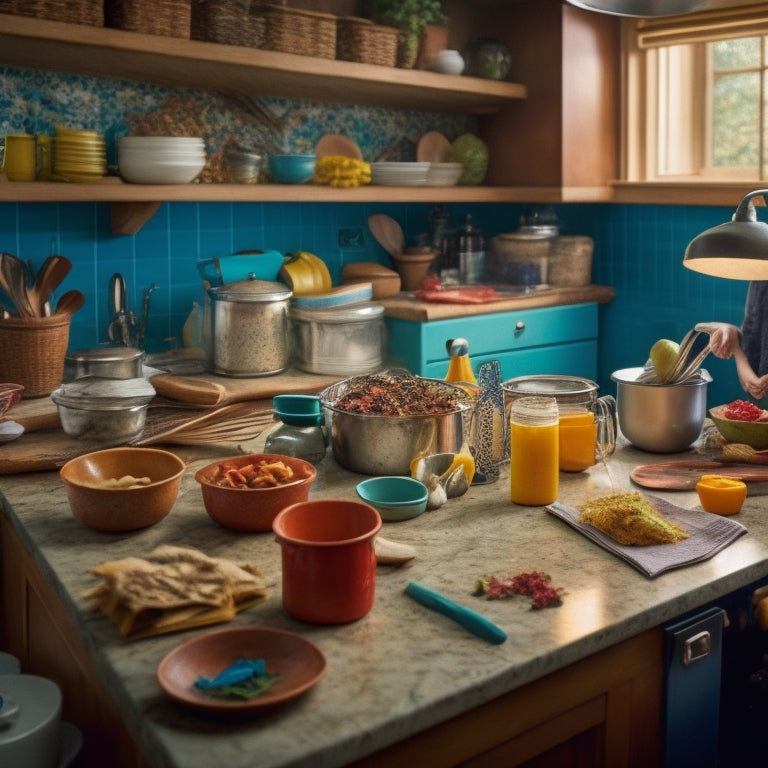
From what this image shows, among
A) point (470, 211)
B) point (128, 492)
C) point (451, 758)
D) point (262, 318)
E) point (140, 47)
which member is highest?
point (140, 47)

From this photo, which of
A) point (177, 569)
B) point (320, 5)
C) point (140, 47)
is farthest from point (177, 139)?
point (177, 569)

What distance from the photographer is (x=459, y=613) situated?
4.27ft

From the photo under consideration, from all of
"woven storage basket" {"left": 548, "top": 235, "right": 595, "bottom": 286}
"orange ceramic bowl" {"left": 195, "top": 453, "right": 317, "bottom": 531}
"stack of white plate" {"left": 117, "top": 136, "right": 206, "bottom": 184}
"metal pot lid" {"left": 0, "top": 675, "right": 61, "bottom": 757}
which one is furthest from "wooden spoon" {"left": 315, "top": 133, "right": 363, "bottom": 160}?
"metal pot lid" {"left": 0, "top": 675, "right": 61, "bottom": 757}

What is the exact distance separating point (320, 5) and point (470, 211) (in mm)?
1267

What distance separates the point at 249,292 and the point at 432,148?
1552 millimetres

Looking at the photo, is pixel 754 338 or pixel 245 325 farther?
pixel 245 325

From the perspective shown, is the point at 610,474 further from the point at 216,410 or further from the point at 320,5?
the point at 320,5

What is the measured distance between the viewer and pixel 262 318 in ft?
11.2

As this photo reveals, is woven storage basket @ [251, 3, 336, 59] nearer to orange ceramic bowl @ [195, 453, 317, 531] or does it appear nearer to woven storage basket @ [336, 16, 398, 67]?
woven storage basket @ [336, 16, 398, 67]

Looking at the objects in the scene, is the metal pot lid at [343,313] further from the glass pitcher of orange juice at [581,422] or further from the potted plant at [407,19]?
the glass pitcher of orange juice at [581,422]

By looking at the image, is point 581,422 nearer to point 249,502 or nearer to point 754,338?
point 249,502

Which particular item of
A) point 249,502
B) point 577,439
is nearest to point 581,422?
point 577,439

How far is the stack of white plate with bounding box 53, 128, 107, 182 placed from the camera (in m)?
3.12

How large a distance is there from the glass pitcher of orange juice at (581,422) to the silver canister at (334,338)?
5.19 feet
